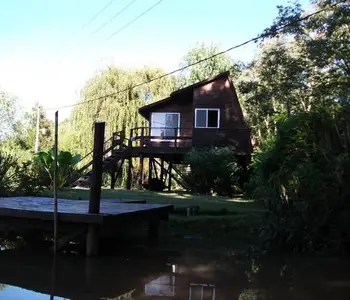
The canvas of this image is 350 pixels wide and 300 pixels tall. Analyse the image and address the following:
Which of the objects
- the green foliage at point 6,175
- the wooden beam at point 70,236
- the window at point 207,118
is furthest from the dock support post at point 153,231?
the window at point 207,118

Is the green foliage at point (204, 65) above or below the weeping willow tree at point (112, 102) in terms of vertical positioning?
above

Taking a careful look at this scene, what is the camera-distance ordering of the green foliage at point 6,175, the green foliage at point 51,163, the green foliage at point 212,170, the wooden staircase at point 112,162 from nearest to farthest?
1. the green foliage at point 6,175
2. the green foliage at point 51,163
3. the green foliage at point 212,170
4. the wooden staircase at point 112,162

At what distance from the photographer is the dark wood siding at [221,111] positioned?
26906mm

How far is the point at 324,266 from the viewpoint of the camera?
8750 mm

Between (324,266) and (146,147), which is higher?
(146,147)

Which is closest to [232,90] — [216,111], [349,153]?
[216,111]

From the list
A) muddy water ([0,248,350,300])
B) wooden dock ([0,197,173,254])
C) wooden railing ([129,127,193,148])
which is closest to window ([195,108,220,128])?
wooden railing ([129,127,193,148])

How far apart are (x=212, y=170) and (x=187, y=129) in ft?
19.9

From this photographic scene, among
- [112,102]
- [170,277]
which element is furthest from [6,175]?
[112,102]

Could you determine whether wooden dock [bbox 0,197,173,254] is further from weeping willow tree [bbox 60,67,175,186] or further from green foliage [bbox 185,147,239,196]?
weeping willow tree [bbox 60,67,175,186]

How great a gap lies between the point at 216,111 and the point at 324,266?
19490 millimetres

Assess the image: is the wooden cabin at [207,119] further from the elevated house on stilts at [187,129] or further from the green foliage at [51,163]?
the green foliage at [51,163]

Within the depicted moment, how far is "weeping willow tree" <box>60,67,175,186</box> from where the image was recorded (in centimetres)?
3319

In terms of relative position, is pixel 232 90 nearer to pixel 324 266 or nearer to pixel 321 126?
pixel 321 126
